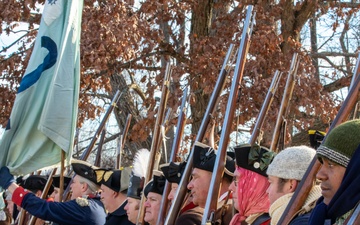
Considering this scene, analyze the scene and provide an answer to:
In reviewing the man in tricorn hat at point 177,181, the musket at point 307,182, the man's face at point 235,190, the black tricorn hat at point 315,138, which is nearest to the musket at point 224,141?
the man's face at point 235,190

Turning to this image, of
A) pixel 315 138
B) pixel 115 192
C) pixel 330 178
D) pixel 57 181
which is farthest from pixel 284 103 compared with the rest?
pixel 330 178

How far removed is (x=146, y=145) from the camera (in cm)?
1450

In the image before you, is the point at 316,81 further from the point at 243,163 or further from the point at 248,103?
the point at 243,163

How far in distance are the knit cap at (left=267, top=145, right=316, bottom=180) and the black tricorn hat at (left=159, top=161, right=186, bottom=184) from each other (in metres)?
1.69

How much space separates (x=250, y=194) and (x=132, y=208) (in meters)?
1.88

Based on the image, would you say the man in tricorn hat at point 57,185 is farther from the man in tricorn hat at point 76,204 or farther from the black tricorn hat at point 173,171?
the black tricorn hat at point 173,171

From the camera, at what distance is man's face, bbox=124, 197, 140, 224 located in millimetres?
6582

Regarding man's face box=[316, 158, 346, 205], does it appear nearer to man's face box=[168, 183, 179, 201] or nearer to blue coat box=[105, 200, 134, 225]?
man's face box=[168, 183, 179, 201]

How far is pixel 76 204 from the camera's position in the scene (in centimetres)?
689

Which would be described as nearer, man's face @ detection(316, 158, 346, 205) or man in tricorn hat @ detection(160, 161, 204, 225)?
man's face @ detection(316, 158, 346, 205)

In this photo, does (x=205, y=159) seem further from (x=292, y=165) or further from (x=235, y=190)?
(x=292, y=165)

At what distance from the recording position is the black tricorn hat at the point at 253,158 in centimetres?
504

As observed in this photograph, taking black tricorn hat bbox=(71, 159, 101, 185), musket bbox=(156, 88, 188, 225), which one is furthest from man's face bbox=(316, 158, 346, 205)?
black tricorn hat bbox=(71, 159, 101, 185)

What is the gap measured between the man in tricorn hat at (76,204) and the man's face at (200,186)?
1.55m
